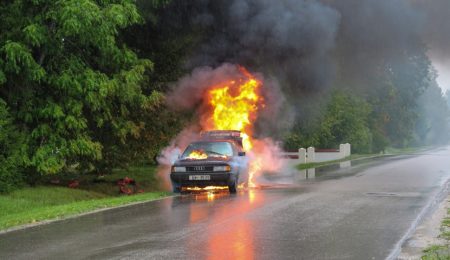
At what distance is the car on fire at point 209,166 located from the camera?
52.2 ft

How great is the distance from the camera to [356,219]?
Answer: 35.1 ft

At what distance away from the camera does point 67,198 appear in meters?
17.7

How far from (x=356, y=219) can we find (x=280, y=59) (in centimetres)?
1407

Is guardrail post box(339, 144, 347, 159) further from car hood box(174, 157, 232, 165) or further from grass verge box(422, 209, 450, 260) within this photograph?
grass verge box(422, 209, 450, 260)

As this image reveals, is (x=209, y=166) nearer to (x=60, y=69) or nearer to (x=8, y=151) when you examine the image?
(x=60, y=69)

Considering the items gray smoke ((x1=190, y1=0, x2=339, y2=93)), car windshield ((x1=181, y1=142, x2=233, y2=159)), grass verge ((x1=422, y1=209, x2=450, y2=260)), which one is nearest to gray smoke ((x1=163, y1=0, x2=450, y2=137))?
gray smoke ((x1=190, y1=0, x2=339, y2=93))

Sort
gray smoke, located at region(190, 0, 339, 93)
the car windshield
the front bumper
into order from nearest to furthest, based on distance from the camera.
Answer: the front bumper
the car windshield
gray smoke, located at region(190, 0, 339, 93)

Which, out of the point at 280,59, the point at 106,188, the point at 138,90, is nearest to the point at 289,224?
the point at 138,90

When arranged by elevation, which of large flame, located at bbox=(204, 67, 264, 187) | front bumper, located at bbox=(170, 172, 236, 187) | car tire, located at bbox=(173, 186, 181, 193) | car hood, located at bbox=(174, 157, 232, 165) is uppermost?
large flame, located at bbox=(204, 67, 264, 187)

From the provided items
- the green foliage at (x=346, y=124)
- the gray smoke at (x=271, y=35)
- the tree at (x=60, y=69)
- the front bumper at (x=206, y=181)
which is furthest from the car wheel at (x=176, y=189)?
the green foliage at (x=346, y=124)

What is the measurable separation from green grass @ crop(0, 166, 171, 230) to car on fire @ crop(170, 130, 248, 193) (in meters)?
0.76

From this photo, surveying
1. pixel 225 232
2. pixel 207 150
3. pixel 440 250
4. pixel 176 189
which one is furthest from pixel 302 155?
pixel 440 250

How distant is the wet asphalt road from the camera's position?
763 cm

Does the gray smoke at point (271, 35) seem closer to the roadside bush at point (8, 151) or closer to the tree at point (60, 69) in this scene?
the tree at point (60, 69)
